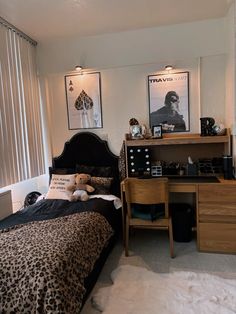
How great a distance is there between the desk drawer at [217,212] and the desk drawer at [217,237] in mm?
54

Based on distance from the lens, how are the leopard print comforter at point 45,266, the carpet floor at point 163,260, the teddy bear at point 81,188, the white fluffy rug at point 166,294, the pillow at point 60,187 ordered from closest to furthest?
the leopard print comforter at point 45,266 → the white fluffy rug at point 166,294 → the carpet floor at point 163,260 → the teddy bear at point 81,188 → the pillow at point 60,187

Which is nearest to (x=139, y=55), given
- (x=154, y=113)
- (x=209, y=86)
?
(x=154, y=113)

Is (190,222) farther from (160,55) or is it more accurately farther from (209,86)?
(160,55)

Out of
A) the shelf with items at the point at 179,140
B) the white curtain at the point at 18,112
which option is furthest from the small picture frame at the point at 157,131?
the white curtain at the point at 18,112

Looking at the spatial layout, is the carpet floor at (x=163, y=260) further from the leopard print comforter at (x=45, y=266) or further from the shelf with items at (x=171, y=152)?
the shelf with items at (x=171, y=152)

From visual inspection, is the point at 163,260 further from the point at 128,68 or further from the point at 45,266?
the point at 128,68

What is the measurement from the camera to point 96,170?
337 cm

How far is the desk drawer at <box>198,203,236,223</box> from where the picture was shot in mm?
2576

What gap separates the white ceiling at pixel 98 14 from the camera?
100 inches

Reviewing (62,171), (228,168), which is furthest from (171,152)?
(62,171)

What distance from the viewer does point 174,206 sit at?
3166 millimetres

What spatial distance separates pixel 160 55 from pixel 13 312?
308 cm

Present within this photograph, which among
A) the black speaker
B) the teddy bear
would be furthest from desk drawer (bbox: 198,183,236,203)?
the teddy bear

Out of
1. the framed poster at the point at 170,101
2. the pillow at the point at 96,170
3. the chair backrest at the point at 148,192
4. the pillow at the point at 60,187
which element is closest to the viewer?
the chair backrest at the point at 148,192
